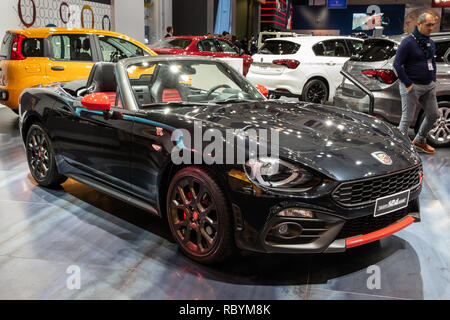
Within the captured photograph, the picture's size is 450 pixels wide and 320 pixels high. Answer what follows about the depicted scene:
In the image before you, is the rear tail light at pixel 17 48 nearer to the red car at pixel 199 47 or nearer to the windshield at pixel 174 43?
the red car at pixel 199 47

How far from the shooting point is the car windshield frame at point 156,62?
3.30 meters

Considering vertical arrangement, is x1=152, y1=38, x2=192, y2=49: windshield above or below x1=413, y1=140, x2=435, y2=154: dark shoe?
above

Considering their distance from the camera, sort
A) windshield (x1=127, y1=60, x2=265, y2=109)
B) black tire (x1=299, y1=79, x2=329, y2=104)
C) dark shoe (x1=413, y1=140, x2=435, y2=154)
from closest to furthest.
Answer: windshield (x1=127, y1=60, x2=265, y2=109) < dark shoe (x1=413, y1=140, x2=435, y2=154) < black tire (x1=299, y1=79, x2=329, y2=104)

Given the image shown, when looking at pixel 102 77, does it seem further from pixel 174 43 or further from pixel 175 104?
pixel 174 43

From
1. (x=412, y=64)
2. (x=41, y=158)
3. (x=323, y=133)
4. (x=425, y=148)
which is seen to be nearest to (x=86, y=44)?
(x=41, y=158)

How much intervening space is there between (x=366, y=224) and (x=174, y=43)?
385 inches

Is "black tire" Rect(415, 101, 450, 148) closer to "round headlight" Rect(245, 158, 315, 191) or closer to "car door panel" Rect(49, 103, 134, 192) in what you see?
"round headlight" Rect(245, 158, 315, 191)

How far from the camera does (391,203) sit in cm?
269

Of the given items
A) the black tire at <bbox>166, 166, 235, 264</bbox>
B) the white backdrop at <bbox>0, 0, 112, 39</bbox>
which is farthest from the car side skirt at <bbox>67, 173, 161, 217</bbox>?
the white backdrop at <bbox>0, 0, 112, 39</bbox>

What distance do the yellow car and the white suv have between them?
3.39 meters

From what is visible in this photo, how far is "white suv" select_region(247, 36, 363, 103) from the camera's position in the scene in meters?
9.06

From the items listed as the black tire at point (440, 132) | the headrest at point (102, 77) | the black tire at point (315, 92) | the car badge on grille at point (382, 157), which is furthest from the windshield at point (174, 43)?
the car badge on grille at point (382, 157)
